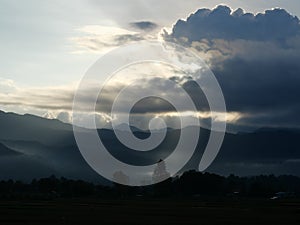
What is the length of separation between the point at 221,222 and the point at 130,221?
13.2m

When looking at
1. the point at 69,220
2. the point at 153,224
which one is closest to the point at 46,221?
the point at 69,220

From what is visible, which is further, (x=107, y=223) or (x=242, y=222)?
(x=242, y=222)

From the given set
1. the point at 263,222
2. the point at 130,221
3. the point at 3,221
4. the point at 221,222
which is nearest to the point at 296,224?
the point at 263,222

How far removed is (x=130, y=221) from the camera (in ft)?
263

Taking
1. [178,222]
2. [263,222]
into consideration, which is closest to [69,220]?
[178,222]

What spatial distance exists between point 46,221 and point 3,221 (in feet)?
19.3

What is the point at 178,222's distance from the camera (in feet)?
260

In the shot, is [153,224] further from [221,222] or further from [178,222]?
[221,222]

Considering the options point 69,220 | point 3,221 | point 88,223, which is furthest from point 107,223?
point 3,221

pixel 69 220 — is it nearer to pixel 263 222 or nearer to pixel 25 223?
pixel 25 223

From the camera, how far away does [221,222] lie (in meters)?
81.9

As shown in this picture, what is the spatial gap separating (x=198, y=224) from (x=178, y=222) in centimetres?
386

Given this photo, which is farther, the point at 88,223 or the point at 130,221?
the point at 130,221

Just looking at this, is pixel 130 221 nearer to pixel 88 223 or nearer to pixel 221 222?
pixel 88 223
